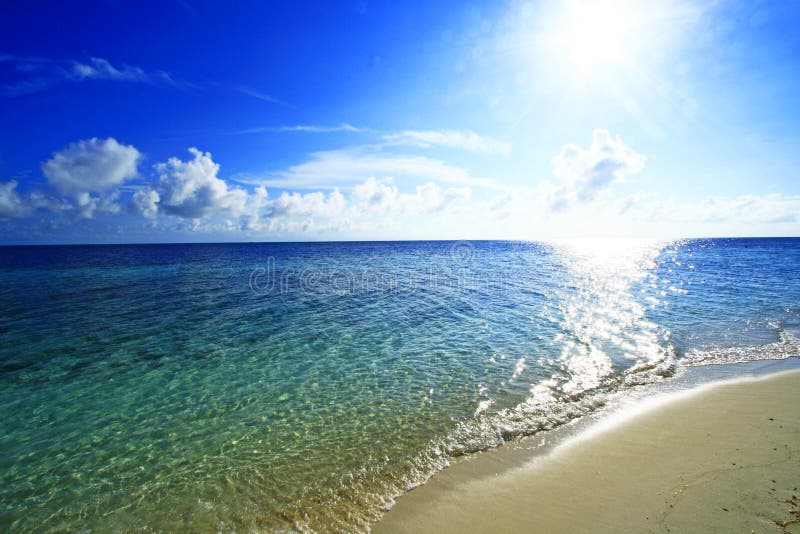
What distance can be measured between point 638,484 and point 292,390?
1080cm

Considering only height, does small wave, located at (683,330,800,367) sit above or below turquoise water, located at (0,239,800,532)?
above

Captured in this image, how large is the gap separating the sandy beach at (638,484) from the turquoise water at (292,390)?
1.00 meters

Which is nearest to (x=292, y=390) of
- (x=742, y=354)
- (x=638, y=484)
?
(x=638, y=484)

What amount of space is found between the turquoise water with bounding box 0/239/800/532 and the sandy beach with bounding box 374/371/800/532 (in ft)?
3.29

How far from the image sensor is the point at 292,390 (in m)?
12.4

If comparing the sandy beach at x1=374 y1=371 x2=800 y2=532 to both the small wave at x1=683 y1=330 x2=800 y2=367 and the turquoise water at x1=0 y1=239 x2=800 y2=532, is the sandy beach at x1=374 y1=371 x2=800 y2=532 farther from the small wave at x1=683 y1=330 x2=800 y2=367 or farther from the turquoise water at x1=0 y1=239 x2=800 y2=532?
the small wave at x1=683 y1=330 x2=800 y2=367

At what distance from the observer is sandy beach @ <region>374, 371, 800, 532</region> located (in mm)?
6297

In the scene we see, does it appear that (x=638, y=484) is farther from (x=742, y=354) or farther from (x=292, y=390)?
(x=742, y=354)

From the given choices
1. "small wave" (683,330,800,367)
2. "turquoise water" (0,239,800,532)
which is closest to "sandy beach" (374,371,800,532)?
"turquoise water" (0,239,800,532)

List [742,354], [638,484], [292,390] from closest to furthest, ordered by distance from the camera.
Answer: [638,484] < [292,390] < [742,354]

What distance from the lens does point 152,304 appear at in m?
27.9

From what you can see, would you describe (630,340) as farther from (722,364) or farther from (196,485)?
(196,485)

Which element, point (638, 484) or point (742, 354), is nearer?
point (638, 484)

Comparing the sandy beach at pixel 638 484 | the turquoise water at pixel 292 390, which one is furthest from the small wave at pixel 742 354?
the sandy beach at pixel 638 484
